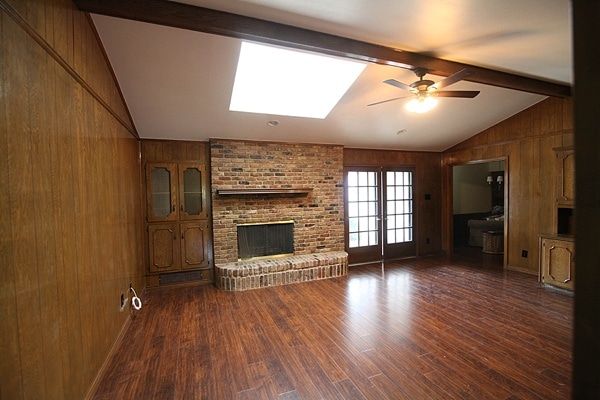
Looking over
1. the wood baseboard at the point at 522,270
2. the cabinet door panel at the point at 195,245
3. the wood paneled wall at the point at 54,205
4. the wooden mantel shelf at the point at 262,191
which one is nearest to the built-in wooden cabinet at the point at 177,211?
the cabinet door panel at the point at 195,245

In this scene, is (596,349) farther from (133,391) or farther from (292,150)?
(292,150)

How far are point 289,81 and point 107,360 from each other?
376 cm

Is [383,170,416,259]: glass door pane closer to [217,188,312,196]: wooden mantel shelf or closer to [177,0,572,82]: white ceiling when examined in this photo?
[217,188,312,196]: wooden mantel shelf

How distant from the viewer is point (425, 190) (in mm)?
6414

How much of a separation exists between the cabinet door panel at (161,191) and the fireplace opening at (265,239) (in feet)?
3.90

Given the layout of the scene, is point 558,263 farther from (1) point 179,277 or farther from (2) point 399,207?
(1) point 179,277

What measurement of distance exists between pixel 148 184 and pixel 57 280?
10.1 ft

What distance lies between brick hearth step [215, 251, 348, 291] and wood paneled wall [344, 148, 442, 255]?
2.34 meters

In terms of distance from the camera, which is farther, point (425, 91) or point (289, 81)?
point (289, 81)

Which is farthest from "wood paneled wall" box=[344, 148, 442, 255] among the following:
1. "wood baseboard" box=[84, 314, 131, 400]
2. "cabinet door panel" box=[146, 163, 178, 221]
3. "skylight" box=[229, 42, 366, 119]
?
"wood baseboard" box=[84, 314, 131, 400]

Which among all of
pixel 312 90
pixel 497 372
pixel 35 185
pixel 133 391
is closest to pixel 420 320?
pixel 497 372

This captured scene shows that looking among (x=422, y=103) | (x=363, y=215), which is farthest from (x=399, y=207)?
(x=422, y=103)

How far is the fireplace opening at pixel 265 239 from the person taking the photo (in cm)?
489

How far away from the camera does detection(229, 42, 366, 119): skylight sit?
3.35m
